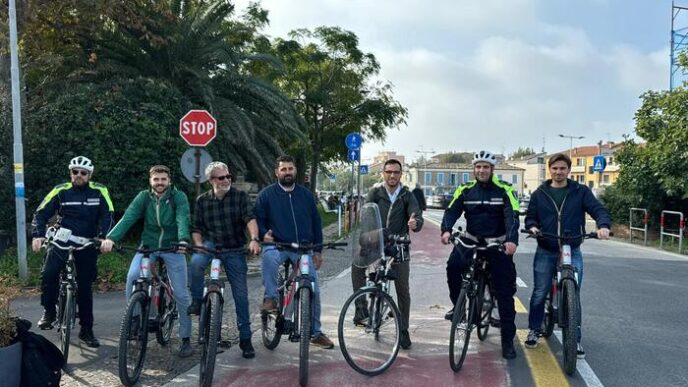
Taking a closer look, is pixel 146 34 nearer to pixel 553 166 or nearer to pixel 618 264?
pixel 553 166

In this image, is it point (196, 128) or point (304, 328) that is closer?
point (304, 328)

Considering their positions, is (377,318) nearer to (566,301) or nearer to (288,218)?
(288,218)

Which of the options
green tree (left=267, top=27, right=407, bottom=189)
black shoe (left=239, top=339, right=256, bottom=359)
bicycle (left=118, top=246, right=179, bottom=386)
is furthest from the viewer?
green tree (left=267, top=27, right=407, bottom=189)

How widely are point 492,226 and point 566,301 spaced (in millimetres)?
920

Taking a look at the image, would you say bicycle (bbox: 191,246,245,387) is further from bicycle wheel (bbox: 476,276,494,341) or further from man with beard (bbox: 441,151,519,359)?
bicycle wheel (bbox: 476,276,494,341)

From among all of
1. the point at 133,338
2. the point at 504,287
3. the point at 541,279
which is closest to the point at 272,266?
the point at 133,338

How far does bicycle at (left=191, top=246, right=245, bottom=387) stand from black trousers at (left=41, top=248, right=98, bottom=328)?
1507 mm

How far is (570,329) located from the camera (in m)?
4.82

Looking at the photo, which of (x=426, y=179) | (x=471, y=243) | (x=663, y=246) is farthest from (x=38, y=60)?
(x=426, y=179)

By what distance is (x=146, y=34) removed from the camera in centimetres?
1331

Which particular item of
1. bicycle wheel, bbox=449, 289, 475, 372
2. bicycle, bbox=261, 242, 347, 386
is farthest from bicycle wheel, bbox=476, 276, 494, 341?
bicycle, bbox=261, 242, 347, 386

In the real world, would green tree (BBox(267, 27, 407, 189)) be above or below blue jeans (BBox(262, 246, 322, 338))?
above

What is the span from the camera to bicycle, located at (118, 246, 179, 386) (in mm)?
4589

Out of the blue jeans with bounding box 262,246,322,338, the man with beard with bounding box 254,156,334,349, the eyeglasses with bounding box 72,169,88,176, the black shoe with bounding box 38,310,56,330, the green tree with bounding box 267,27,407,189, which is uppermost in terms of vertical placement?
the green tree with bounding box 267,27,407,189
